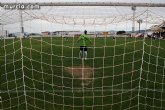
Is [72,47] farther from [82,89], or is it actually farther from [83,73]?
[83,73]

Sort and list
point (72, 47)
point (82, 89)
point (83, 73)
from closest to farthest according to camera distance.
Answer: point (72, 47) < point (82, 89) < point (83, 73)

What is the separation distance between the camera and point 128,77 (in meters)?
13.1

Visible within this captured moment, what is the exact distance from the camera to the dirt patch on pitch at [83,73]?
12.2 m

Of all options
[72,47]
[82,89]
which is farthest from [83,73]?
[72,47]

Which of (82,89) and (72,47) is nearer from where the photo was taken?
(72,47)

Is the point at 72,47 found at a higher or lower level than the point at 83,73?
higher

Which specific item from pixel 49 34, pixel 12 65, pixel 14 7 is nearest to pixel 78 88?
pixel 49 34

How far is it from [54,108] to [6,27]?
3.59m

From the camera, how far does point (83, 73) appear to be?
13.2m

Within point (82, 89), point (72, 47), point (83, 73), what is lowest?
point (82, 89)

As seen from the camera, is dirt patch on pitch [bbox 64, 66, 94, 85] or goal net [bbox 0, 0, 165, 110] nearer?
goal net [bbox 0, 0, 165, 110]

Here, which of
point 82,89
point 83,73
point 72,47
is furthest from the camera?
Answer: point 83,73

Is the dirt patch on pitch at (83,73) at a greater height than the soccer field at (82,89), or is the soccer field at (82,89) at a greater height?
the dirt patch on pitch at (83,73)

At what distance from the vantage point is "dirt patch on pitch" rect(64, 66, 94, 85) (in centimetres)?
1223
